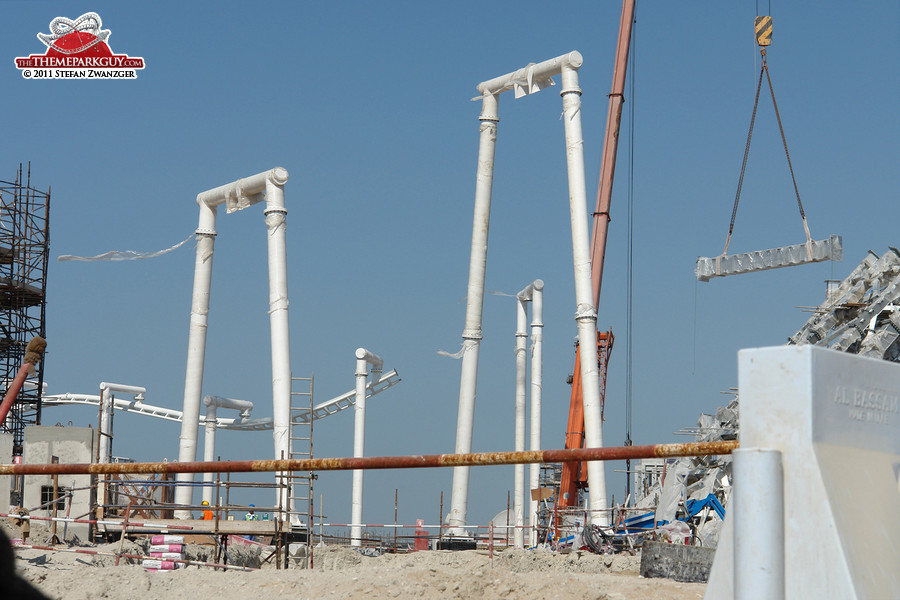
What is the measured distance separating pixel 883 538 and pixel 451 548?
60.9ft

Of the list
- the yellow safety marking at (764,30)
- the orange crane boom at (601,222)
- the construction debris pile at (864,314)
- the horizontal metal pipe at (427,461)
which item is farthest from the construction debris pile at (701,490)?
the horizontal metal pipe at (427,461)

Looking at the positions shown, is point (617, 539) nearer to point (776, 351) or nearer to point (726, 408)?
A: point (726, 408)

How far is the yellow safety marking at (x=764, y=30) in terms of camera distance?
1061 inches

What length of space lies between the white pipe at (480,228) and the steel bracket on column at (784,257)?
9.80 m

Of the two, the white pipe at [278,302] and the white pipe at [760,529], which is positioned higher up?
the white pipe at [278,302]

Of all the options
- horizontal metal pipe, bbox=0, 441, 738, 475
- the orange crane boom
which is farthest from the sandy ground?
the orange crane boom

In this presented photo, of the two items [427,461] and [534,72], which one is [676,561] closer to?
[427,461]

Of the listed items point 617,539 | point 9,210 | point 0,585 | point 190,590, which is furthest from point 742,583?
point 9,210

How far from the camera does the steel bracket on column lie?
2816cm

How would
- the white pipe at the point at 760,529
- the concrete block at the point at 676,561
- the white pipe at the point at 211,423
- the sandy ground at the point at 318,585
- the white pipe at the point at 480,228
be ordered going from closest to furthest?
1. the white pipe at the point at 760,529
2. the sandy ground at the point at 318,585
3. the concrete block at the point at 676,561
4. the white pipe at the point at 480,228
5. the white pipe at the point at 211,423

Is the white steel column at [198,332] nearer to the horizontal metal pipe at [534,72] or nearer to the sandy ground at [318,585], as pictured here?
the horizontal metal pipe at [534,72]

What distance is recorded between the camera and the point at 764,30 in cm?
2708

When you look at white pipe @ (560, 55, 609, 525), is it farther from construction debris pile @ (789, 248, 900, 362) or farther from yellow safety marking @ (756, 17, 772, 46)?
construction debris pile @ (789, 248, 900, 362)

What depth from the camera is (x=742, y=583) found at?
3543 millimetres
